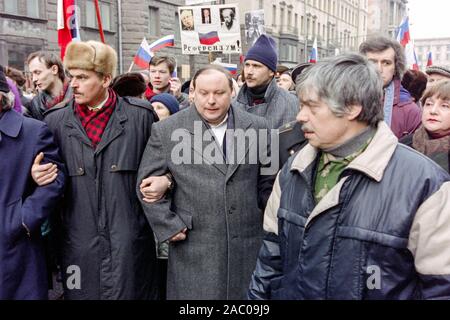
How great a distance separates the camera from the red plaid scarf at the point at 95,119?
3.05 m

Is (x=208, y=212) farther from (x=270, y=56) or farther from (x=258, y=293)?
(x=270, y=56)

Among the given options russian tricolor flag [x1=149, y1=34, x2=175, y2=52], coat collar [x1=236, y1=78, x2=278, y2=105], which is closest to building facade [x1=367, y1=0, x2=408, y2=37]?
russian tricolor flag [x1=149, y1=34, x2=175, y2=52]

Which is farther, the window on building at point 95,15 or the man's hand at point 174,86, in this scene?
the window on building at point 95,15

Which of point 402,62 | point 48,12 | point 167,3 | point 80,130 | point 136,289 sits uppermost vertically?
point 167,3

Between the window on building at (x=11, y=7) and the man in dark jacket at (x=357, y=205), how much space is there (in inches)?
683

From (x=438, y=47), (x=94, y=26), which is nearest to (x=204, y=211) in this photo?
(x=94, y=26)

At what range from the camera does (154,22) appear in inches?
914

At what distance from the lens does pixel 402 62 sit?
11.9 feet

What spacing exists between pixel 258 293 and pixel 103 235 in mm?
1229

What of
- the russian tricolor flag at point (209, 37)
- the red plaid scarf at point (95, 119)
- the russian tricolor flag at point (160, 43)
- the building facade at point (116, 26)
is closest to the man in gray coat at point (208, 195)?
the red plaid scarf at point (95, 119)

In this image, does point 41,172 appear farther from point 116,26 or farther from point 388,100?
point 116,26

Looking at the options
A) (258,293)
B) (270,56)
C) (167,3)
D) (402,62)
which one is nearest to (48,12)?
(167,3)

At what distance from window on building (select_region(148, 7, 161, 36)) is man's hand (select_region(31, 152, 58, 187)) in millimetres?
21095

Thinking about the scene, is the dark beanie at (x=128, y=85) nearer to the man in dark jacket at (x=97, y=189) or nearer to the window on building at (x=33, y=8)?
the man in dark jacket at (x=97, y=189)
